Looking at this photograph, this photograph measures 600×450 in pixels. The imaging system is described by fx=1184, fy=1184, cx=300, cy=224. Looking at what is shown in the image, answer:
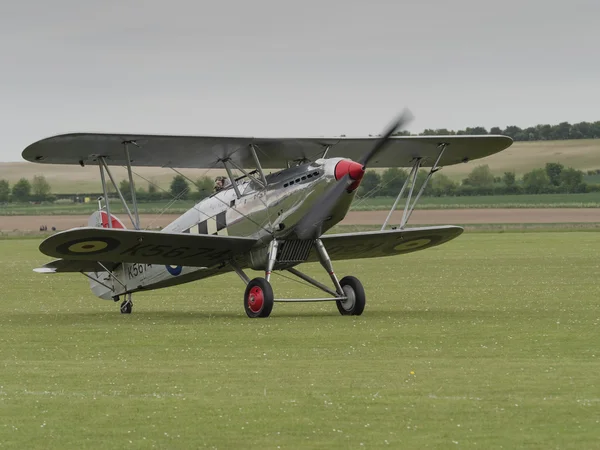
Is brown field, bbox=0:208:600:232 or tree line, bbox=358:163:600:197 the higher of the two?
tree line, bbox=358:163:600:197

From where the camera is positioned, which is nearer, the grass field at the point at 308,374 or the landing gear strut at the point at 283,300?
the grass field at the point at 308,374

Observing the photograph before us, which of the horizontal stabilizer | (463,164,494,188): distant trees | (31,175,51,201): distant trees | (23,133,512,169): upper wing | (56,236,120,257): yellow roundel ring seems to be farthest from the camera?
(31,175,51,201): distant trees

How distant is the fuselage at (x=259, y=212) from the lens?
17.5 m

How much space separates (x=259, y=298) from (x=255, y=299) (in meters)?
0.14

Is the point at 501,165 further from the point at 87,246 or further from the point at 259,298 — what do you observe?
the point at 87,246

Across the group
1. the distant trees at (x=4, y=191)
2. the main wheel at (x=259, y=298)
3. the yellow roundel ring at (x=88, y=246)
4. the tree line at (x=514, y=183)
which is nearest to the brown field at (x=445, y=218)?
the tree line at (x=514, y=183)

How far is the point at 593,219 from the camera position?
65000 mm

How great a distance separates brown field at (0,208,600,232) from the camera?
212 ft

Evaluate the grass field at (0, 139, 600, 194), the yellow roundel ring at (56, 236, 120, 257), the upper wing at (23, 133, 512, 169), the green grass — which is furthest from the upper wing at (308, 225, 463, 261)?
the grass field at (0, 139, 600, 194)

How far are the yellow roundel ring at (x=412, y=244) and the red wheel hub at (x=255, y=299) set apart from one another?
4016 millimetres

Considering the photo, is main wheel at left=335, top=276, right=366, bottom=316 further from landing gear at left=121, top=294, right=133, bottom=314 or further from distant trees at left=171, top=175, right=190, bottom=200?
landing gear at left=121, top=294, right=133, bottom=314

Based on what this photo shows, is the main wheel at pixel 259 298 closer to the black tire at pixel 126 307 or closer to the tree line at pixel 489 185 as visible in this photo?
the black tire at pixel 126 307

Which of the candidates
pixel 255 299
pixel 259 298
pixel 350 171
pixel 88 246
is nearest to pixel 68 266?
pixel 88 246

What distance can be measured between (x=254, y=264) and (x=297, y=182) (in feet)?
5.75
